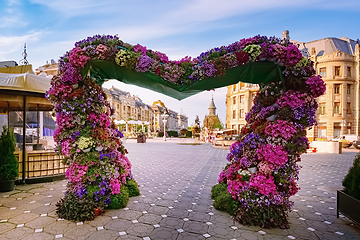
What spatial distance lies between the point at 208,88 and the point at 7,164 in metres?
5.81

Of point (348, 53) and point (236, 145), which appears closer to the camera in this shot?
point (236, 145)

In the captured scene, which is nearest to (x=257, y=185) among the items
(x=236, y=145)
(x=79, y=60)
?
(x=236, y=145)

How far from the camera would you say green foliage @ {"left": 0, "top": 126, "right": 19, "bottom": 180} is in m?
5.79

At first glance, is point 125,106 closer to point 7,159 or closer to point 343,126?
point 343,126

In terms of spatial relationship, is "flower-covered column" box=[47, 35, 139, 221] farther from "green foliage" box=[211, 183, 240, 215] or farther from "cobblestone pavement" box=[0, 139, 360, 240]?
"green foliage" box=[211, 183, 240, 215]

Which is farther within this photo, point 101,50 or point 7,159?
point 7,159

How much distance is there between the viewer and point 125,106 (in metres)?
65.9

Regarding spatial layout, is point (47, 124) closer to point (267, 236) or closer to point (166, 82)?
point (166, 82)

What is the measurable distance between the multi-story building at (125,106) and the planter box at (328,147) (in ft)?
134

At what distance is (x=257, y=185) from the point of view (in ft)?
12.7

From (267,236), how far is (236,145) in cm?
195

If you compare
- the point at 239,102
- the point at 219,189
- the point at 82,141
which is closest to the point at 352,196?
the point at 219,189

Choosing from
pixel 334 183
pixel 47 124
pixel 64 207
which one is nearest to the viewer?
pixel 64 207

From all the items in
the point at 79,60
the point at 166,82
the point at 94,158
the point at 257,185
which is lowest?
the point at 257,185
